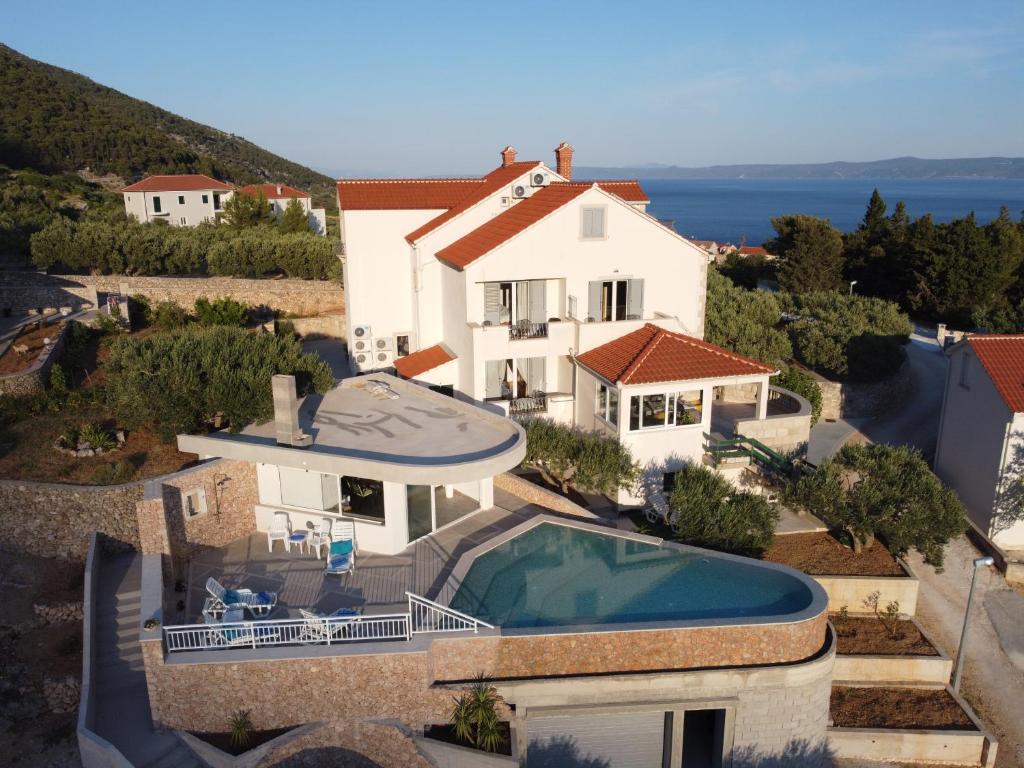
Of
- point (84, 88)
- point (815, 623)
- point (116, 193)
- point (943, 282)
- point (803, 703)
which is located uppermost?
point (84, 88)

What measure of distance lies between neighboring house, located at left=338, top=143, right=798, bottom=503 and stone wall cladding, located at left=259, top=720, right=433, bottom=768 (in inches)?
456

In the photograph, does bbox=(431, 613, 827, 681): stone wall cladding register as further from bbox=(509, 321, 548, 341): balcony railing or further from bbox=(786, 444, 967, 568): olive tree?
bbox=(509, 321, 548, 341): balcony railing

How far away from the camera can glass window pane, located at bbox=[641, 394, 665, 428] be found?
23.7 meters

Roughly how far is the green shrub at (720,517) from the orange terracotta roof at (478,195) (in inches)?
576

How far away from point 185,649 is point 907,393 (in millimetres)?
35801

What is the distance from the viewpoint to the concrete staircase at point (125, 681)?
1377 centimetres

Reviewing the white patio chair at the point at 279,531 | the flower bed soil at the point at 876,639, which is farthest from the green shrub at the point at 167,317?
the flower bed soil at the point at 876,639

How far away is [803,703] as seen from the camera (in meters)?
15.8

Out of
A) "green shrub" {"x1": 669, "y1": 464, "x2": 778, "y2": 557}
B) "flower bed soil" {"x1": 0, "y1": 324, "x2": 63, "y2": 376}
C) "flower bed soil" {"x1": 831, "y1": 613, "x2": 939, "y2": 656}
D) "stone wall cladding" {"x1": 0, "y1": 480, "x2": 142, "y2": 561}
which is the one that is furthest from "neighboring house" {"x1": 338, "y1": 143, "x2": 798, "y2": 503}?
"flower bed soil" {"x1": 0, "y1": 324, "x2": 63, "y2": 376}

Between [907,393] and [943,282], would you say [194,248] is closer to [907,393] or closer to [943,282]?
[907,393]

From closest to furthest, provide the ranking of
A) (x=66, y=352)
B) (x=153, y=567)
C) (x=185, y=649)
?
(x=185, y=649)
(x=153, y=567)
(x=66, y=352)

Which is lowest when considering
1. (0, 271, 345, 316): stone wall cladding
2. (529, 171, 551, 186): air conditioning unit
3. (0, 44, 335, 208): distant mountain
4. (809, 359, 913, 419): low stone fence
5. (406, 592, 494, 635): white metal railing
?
(809, 359, 913, 419): low stone fence

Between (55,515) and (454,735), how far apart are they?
12137 mm

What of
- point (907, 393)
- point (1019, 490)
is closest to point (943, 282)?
point (907, 393)
